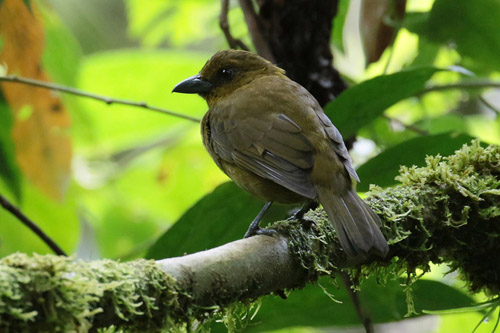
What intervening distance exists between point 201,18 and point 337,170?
2069 millimetres

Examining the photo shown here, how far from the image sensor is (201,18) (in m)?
4.35

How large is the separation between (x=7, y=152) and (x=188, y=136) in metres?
1.42

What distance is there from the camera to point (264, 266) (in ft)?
6.41

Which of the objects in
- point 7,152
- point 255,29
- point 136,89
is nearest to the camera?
point 7,152

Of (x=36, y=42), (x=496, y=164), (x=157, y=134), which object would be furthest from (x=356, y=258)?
(x=157, y=134)

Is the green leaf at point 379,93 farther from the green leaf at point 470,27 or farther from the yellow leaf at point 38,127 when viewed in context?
the yellow leaf at point 38,127

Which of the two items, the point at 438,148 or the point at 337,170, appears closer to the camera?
the point at 337,170

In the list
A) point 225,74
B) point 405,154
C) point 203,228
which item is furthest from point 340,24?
point 203,228

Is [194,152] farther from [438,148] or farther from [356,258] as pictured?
[356,258]

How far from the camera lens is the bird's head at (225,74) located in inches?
136

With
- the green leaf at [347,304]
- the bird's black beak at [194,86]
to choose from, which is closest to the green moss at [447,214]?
the green leaf at [347,304]

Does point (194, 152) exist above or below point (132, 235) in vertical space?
above

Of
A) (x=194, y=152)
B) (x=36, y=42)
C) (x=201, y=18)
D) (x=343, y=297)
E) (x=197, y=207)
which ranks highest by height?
(x=201, y=18)

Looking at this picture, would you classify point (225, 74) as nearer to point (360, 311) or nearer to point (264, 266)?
point (360, 311)
